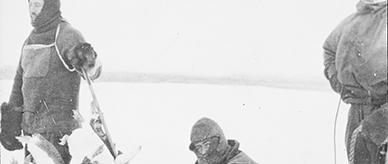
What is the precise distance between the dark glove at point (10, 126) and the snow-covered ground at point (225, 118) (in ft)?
0.96

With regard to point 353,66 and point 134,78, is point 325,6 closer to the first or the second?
point 353,66

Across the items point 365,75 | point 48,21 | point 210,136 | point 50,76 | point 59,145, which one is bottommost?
point 59,145

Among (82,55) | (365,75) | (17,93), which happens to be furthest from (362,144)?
→ (17,93)

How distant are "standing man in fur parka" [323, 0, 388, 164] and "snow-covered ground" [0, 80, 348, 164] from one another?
0.09 metres

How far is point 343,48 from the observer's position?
112 inches

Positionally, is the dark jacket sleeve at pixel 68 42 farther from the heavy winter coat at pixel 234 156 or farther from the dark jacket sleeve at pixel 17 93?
the heavy winter coat at pixel 234 156

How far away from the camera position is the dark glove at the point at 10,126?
3.46 metres

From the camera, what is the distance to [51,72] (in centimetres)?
334

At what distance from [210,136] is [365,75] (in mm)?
610

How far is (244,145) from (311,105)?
301 millimetres

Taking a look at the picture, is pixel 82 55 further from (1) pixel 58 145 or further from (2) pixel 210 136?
(2) pixel 210 136

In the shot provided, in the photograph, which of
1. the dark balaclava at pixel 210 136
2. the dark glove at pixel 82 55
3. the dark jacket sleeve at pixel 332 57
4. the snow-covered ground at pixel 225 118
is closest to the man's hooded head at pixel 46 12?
the dark glove at pixel 82 55

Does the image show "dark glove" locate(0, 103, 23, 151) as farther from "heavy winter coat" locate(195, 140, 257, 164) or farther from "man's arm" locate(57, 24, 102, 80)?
"heavy winter coat" locate(195, 140, 257, 164)

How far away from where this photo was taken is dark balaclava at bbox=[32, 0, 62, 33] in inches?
132
